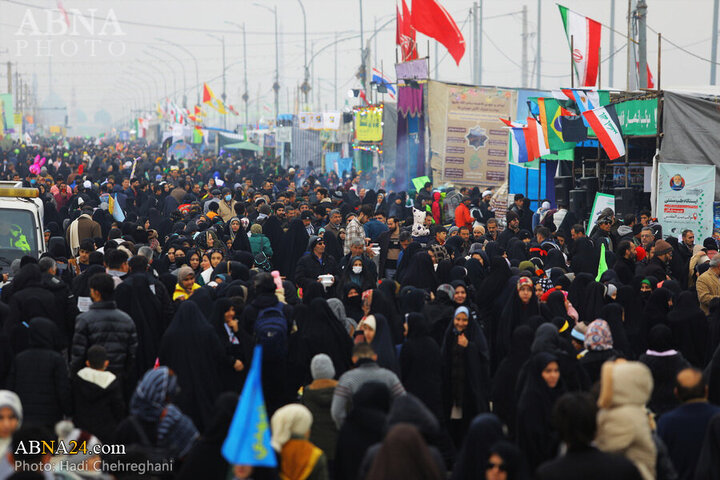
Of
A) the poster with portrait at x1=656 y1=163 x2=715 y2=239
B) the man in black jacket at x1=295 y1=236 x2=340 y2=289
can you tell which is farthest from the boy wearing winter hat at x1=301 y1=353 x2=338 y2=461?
the poster with portrait at x1=656 y1=163 x2=715 y2=239

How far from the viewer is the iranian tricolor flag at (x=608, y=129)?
16.2 metres

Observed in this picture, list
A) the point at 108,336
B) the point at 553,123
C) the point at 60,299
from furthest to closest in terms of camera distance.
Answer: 1. the point at 553,123
2. the point at 60,299
3. the point at 108,336

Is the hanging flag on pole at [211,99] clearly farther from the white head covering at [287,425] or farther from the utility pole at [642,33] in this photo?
the white head covering at [287,425]

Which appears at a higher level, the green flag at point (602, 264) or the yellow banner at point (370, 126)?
the yellow banner at point (370, 126)

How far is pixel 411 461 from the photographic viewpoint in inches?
182

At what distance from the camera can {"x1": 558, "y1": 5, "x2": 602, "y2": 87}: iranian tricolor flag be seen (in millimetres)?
18578

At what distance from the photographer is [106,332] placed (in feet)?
24.7

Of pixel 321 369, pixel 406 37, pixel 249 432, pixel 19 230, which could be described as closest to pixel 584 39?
pixel 406 37

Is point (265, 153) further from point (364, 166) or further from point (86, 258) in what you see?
point (86, 258)

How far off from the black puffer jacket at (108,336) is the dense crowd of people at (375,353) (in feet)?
0.05

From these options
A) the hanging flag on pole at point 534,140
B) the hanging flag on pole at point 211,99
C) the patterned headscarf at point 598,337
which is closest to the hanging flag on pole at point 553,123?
the hanging flag on pole at point 534,140

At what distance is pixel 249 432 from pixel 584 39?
604 inches

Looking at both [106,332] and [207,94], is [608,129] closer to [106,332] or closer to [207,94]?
[106,332]

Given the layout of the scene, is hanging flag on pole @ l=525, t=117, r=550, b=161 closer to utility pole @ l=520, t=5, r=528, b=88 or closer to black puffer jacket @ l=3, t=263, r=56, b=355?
black puffer jacket @ l=3, t=263, r=56, b=355
